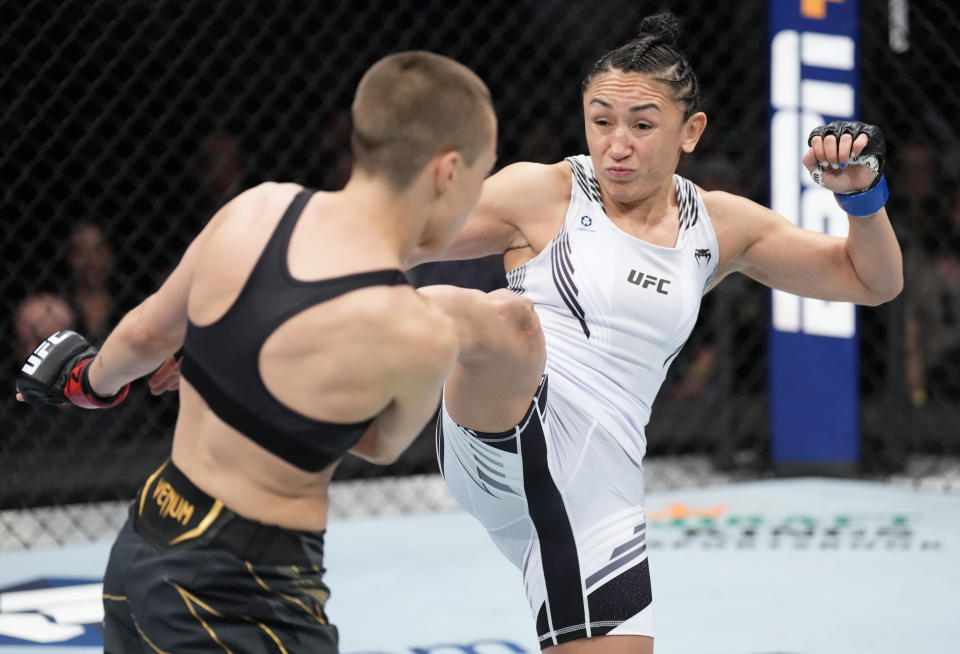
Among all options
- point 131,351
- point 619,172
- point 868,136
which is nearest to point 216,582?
point 131,351

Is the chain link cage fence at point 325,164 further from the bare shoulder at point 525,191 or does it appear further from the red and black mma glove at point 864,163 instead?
the red and black mma glove at point 864,163

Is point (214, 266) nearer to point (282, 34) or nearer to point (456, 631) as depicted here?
point (456, 631)

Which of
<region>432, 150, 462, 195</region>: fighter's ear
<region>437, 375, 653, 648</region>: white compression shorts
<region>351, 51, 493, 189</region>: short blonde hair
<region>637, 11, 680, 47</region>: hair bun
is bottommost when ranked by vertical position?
<region>437, 375, 653, 648</region>: white compression shorts

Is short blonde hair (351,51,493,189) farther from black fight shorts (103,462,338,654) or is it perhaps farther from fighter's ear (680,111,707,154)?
fighter's ear (680,111,707,154)

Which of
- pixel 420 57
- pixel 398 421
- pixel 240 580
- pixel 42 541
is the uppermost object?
pixel 420 57

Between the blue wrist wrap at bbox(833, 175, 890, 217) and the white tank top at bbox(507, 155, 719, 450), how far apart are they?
10.1 inches

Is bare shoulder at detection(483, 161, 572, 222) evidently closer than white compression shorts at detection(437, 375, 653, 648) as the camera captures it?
No

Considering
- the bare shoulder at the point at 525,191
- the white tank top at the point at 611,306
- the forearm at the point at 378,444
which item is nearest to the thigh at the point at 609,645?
the white tank top at the point at 611,306

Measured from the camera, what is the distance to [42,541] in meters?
3.61

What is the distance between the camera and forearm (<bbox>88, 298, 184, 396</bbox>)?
4.76 ft

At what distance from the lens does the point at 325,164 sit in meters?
4.28

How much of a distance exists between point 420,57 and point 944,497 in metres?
3.32

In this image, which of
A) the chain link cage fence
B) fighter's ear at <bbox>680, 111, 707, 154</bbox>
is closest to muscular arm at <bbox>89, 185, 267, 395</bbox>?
fighter's ear at <bbox>680, 111, 707, 154</bbox>

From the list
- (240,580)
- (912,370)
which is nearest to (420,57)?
(240,580)
